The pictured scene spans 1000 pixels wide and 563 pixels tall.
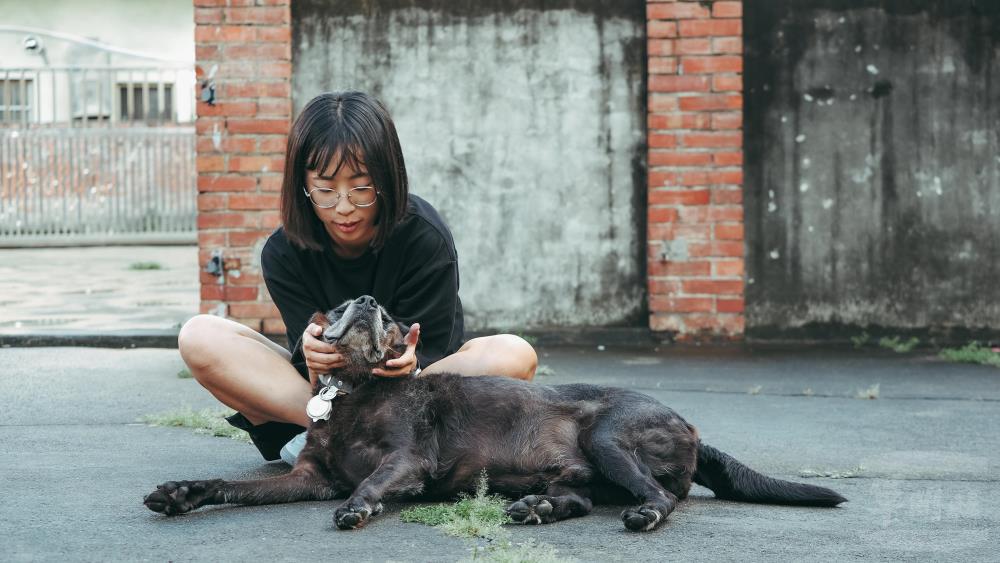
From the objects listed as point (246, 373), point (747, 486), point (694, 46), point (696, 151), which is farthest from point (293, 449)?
point (694, 46)

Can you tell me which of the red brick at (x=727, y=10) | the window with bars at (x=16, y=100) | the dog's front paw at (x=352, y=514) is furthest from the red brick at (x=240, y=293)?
the window with bars at (x=16, y=100)

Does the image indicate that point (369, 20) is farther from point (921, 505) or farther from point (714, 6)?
point (921, 505)

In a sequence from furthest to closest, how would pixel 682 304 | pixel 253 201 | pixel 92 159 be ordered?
pixel 92 159 → pixel 682 304 → pixel 253 201

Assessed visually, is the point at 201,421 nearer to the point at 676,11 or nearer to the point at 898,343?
the point at 676,11

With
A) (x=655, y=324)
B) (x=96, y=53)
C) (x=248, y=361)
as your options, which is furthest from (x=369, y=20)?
(x=96, y=53)

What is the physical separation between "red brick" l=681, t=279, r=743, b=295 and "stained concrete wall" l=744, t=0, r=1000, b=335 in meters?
0.48

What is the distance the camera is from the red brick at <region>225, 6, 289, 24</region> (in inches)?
317

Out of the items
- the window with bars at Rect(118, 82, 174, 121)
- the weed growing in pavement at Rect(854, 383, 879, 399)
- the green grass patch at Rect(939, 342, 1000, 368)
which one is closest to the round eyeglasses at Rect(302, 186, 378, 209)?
the weed growing in pavement at Rect(854, 383, 879, 399)

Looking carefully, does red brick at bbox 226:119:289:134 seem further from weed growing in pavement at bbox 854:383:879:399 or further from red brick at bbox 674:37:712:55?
weed growing in pavement at bbox 854:383:879:399

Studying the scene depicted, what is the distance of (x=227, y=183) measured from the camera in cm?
807

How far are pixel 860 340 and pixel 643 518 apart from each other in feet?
17.0

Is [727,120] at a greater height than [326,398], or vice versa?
[727,120]

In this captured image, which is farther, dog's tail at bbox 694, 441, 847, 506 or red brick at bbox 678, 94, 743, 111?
red brick at bbox 678, 94, 743, 111

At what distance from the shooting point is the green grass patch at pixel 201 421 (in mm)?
5148
